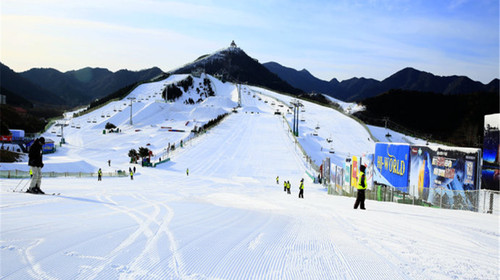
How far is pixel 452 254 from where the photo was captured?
4.38 metres

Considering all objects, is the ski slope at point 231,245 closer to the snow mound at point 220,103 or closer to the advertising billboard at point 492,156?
the advertising billboard at point 492,156

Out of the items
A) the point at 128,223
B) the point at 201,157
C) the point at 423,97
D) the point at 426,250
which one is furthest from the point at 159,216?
the point at 423,97

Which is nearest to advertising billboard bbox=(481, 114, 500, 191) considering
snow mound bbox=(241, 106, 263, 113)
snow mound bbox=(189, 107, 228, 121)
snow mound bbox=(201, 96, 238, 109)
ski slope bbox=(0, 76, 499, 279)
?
ski slope bbox=(0, 76, 499, 279)

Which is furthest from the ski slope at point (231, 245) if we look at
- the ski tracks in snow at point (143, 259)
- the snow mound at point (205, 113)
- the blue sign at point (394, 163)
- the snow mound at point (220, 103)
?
the snow mound at point (220, 103)

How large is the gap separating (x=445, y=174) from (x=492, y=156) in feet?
6.08

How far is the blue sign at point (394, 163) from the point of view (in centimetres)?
1527

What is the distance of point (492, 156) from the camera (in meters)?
11.1

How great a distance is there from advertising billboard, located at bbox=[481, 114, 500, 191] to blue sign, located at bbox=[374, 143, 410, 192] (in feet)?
10.1

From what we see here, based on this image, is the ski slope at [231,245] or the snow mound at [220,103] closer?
the ski slope at [231,245]

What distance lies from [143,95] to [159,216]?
105577 mm

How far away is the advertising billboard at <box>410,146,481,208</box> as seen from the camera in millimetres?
11359

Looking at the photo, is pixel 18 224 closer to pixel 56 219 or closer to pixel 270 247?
pixel 56 219

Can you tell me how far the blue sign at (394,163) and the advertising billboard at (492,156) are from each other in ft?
10.1

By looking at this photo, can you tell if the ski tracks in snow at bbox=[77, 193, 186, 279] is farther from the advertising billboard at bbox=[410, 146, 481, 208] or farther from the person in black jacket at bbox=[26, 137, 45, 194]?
the advertising billboard at bbox=[410, 146, 481, 208]
